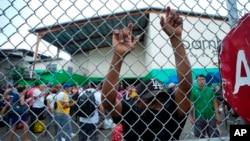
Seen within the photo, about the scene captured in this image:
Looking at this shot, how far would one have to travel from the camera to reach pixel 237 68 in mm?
1496

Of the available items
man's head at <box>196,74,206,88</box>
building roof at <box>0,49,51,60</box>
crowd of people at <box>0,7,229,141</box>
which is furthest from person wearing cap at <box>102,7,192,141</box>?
man's head at <box>196,74,206,88</box>

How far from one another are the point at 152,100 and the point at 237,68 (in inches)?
26.6

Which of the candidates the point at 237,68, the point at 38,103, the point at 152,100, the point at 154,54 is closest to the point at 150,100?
the point at 152,100

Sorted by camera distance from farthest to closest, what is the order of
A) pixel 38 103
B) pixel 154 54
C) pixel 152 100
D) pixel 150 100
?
pixel 38 103
pixel 154 54
pixel 150 100
pixel 152 100

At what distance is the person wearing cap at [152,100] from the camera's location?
155 cm

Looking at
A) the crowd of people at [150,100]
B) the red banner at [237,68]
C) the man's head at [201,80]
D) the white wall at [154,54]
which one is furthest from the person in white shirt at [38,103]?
the man's head at [201,80]

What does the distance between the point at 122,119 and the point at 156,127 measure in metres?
0.32

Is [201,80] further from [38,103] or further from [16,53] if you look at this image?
[16,53]

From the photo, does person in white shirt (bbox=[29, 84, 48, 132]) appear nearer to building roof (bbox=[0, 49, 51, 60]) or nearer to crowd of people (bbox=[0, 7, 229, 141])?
crowd of people (bbox=[0, 7, 229, 141])

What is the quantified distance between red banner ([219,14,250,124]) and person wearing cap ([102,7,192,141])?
26 centimetres

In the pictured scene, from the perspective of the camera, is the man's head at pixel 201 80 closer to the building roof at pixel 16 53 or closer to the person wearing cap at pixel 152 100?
the person wearing cap at pixel 152 100

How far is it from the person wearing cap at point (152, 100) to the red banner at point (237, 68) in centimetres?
26

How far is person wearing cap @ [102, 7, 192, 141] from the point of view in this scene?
1.55 metres

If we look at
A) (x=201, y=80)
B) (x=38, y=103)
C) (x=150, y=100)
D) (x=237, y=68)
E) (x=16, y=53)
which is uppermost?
(x=16, y=53)
